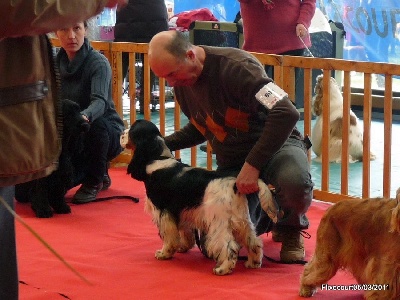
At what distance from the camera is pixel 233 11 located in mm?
9586

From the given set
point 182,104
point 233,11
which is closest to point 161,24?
point 233,11

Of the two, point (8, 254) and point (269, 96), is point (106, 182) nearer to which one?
point (269, 96)

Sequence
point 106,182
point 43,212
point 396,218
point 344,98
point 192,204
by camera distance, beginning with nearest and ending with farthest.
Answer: point 396,218 < point 192,204 < point 43,212 < point 344,98 < point 106,182

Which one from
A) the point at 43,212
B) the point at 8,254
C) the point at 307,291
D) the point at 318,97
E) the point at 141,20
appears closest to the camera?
the point at 8,254

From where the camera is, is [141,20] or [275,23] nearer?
[275,23]

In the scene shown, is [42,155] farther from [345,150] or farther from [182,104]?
[345,150]

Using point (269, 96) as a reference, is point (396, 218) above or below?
below

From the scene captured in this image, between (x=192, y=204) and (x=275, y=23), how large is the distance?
2766 mm

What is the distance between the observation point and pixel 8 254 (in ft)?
6.21

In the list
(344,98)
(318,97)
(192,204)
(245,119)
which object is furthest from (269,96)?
(318,97)

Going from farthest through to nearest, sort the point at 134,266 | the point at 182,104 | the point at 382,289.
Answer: the point at 182,104, the point at 134,266, the point at 382,289

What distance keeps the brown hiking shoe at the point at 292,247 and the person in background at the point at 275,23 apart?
8.47 ft

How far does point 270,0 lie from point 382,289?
3.50 meters

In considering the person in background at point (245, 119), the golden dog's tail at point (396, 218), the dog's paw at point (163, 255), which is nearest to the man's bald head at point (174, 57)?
the person in background at point (245, 119)
